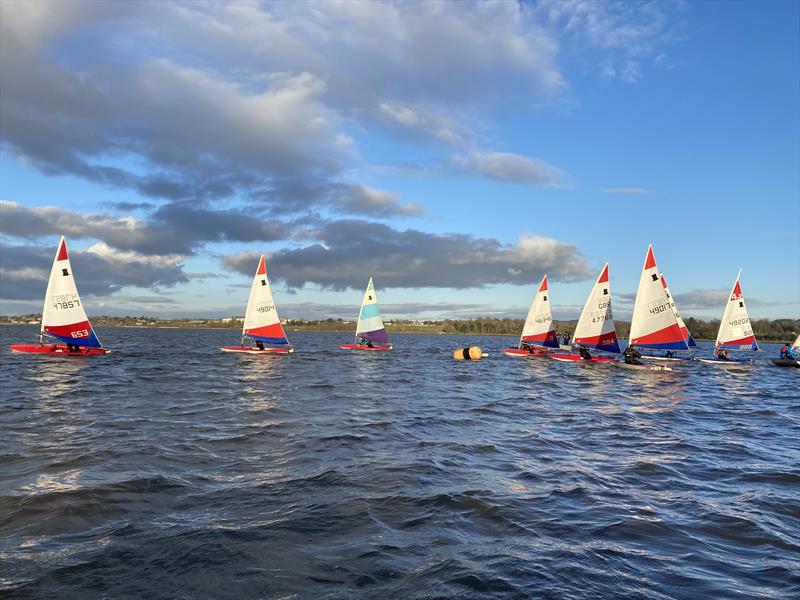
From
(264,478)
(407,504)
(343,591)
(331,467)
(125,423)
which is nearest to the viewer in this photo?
(343,591)

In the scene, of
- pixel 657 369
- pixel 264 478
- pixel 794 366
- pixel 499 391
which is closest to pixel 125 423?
pixel 264 478

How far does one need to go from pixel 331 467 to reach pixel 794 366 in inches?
2454

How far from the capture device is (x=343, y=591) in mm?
6020

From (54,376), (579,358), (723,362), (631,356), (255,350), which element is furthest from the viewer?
(723,362)

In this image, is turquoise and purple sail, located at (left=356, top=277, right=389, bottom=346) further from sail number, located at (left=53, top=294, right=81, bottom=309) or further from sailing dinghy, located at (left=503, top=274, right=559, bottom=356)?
sail number, located at (left=53, top=294, right=81, bottom=309)

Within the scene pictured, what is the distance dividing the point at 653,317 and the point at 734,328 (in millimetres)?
20816

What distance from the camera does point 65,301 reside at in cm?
4288

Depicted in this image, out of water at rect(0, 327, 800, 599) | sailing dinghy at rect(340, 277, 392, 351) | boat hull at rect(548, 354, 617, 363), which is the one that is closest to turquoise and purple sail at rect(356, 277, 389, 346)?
sailing dinghy at rect(340, 277, 392, 351)

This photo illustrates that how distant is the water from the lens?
6445 millimetres

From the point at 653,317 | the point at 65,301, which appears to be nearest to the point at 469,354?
the point at 653,317

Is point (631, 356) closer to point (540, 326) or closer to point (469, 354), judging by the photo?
point (540, 326)

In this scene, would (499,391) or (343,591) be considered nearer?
(343,591)

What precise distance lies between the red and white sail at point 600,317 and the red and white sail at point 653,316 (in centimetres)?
359

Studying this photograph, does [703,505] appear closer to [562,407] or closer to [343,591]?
[343,591]
